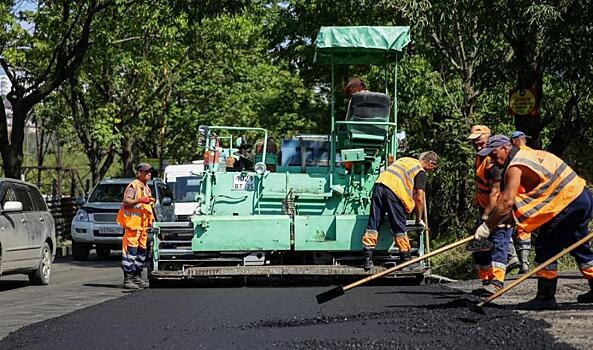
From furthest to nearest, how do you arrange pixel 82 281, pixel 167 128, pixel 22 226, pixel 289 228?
1. pixel 167 128
2. pixel 82 281
3. pixel 22 226
4. pixel 289 228

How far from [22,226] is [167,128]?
92.4ft

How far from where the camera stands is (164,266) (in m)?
13.6

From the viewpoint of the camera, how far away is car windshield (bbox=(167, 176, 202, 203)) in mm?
22312

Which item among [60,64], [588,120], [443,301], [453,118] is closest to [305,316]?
[443,301]

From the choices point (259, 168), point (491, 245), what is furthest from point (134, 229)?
point (491, 245)

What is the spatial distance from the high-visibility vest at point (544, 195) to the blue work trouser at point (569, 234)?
8 cm

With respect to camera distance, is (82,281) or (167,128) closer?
(82,281)

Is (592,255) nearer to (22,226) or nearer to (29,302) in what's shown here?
(29,302)

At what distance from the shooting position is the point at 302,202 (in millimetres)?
14055

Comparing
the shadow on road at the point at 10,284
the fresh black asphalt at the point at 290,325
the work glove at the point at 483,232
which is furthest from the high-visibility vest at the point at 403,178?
the shadow on road at the point at 10,284

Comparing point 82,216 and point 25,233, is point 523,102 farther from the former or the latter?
point 82,216

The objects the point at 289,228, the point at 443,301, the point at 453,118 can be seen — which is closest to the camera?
the point at 443,301

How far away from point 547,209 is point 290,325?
246 cm

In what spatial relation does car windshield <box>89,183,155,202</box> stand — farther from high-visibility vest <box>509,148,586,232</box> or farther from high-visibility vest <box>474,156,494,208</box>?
high-visibility vest <box>509,148,586,232</box>
